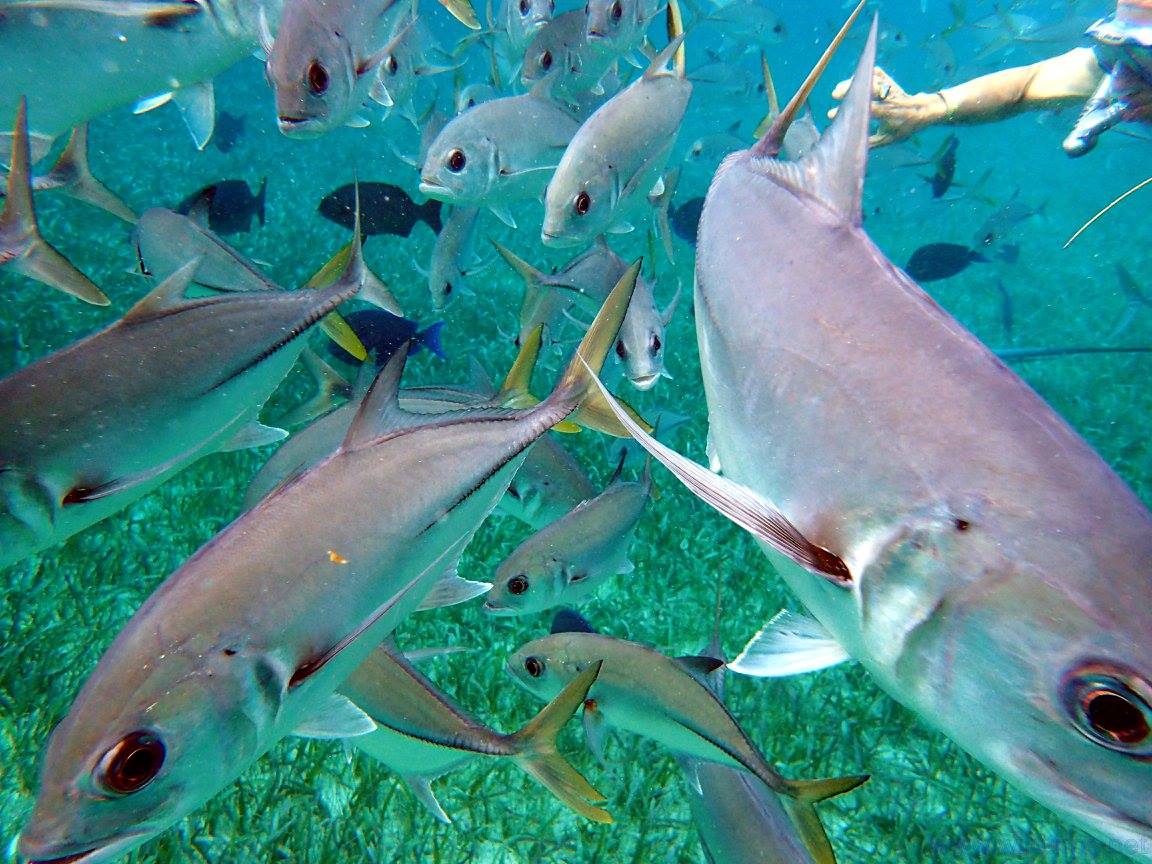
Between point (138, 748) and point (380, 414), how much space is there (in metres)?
0.84

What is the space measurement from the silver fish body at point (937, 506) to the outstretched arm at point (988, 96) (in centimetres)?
329

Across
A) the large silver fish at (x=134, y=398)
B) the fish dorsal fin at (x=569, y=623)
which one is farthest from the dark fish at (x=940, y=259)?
the large silver fish at (x=134, y=398)

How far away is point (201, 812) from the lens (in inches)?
117

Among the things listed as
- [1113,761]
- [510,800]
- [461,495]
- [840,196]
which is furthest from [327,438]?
[1113,761]

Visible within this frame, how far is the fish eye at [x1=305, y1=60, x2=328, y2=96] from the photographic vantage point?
2.87 m

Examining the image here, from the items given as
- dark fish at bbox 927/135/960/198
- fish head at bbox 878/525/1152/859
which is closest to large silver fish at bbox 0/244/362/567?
fish head at bbox 878/525/1152/859

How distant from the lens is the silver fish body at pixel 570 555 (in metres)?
3.04

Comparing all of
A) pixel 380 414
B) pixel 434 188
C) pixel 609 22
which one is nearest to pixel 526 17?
pixel 609 22

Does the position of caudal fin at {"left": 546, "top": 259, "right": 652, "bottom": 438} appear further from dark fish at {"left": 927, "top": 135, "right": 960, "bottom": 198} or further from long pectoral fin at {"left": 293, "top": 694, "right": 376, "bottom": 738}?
dark fish at {"left": 927, "top": 135, "right": 960, "bottom": 198}

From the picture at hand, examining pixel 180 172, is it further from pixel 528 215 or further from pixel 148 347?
pixel 148 347

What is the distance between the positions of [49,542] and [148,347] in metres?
0.61

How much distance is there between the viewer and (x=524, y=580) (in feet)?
9.92

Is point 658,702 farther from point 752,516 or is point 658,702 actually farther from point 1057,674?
point 1057,674

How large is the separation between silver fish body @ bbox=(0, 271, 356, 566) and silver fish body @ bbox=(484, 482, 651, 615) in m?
1.36
